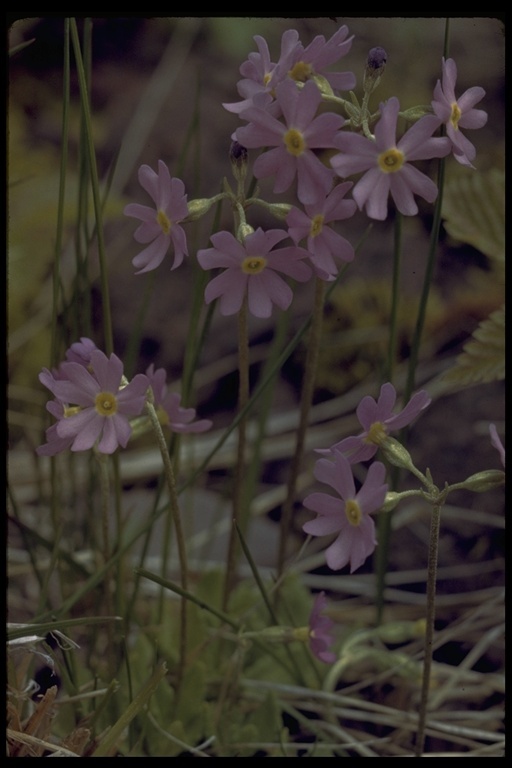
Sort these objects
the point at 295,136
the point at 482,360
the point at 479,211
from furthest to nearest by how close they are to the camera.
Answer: the point at 479,211 < the point at 482,360 < the point at 295,136

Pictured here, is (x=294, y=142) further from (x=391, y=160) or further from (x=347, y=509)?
(x=347, y=509)

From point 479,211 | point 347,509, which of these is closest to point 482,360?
point 479,211

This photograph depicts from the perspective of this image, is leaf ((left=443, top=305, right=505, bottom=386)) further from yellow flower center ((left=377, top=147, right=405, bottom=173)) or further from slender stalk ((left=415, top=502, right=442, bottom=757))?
yellow flower center ((left=377, top=147, right=405, bottom=173))

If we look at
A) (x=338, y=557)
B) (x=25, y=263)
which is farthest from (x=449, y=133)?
(x=25, y=263)

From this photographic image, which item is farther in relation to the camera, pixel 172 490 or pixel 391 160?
pixel 172 490

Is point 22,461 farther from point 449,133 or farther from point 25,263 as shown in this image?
point 449,133

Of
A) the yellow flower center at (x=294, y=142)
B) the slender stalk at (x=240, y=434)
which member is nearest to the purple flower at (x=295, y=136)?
the yellow flower center at (x=294, y=142)

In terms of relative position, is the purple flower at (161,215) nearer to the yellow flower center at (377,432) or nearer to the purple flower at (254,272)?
the purple flower at (254,272)
